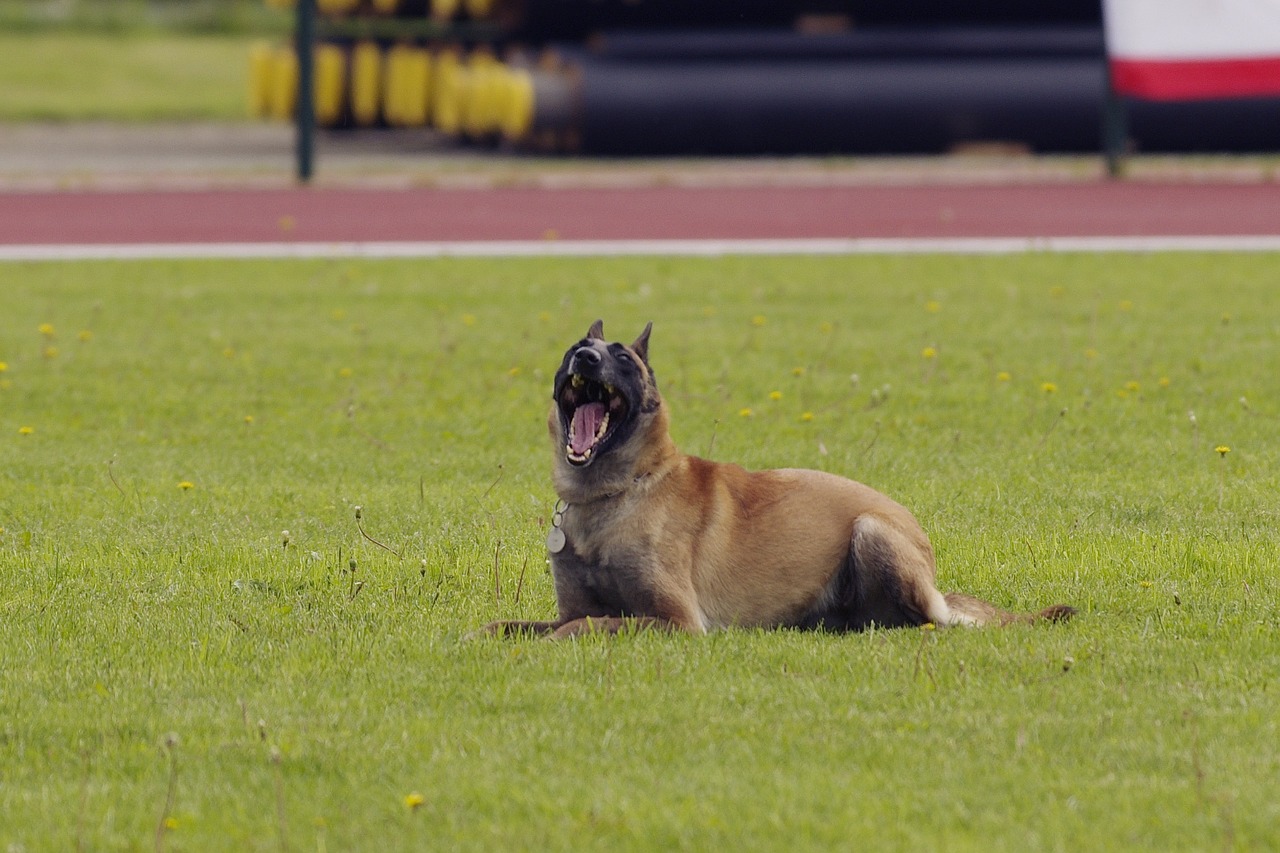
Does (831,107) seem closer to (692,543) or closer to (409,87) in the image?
(409,87)

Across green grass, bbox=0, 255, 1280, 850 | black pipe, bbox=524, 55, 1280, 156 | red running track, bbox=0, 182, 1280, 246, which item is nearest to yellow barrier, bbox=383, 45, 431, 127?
black pipe, bbox=524, 55, 1280, 156

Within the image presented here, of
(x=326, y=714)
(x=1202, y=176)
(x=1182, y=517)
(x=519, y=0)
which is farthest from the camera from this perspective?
(x=519, y=0)

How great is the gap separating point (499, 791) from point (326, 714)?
722 millimetres

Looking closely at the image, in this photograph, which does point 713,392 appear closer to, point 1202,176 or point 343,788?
point 343,788

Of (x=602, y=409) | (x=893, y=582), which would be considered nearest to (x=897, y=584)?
(x=893, y=582)

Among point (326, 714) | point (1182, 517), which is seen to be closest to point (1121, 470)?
point (1182, 517)

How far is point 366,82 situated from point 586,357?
81.7ft

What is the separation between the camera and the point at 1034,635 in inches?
218

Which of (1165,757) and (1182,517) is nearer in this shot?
(1165,757)

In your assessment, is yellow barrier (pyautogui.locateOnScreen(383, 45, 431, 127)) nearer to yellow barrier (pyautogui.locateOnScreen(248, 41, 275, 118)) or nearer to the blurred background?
the blurred background

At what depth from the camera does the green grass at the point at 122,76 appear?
1304 inches

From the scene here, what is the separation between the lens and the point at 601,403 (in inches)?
212

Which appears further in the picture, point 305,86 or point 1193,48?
point 305,86

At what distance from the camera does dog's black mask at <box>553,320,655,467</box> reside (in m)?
5.28
